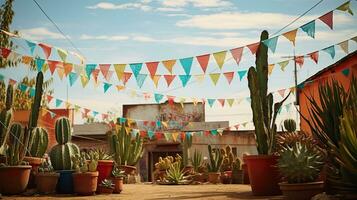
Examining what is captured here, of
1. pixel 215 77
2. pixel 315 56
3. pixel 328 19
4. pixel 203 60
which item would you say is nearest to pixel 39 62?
pixel 203 60

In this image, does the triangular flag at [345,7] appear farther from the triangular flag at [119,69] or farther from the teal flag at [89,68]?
the teal flag at [89,68]

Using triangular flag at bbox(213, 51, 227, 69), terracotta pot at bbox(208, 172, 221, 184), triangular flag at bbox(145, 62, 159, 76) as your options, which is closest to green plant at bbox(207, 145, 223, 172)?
terracotta pot at bbox(208, 172, 221, 184)

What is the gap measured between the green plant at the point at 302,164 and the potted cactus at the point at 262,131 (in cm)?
151

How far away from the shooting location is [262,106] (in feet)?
24.2

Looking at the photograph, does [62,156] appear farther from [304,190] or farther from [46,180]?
[304,190]

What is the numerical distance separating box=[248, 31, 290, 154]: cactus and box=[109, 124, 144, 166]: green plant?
7.18 m

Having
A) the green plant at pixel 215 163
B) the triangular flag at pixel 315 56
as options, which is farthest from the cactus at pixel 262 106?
the green plant at pixel 215 163

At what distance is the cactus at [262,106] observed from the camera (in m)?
7.19

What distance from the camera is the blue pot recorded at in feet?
27.0

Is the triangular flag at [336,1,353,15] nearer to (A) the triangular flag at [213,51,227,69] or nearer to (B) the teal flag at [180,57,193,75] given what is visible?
(A) the triangular flag at [213,51,227,69]

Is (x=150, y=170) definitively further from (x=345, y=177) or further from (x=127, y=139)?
(x=345, y=177)

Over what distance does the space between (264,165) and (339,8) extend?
3.00m

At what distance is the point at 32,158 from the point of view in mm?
8547

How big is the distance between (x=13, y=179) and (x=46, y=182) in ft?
1.96
